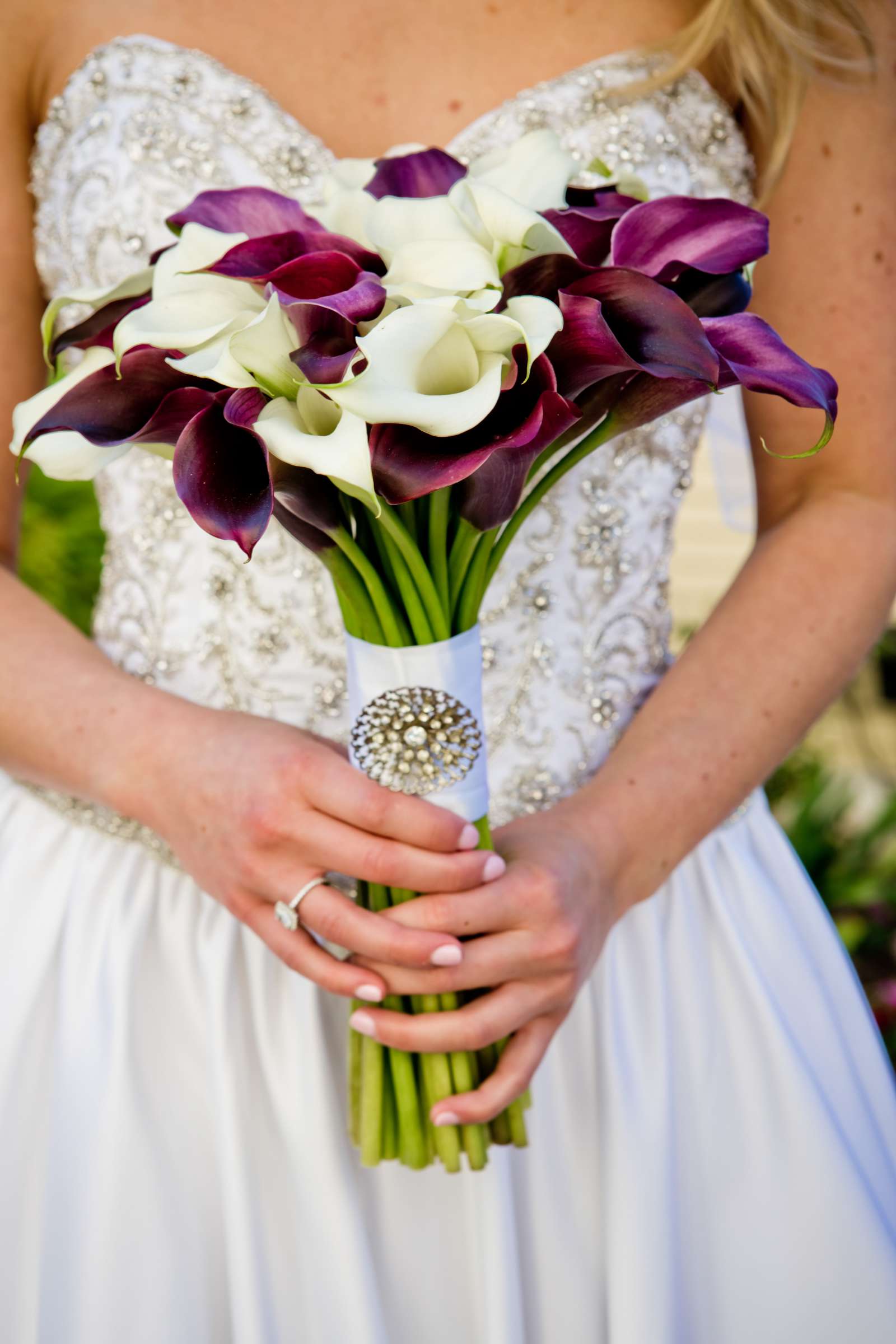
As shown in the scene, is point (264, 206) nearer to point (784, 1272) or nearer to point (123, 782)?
point (123, 782)

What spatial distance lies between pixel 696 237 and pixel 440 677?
0.38 metres

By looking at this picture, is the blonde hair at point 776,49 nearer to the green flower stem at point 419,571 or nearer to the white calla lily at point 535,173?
the white calla lily at point 535,173

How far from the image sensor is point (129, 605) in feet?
4.20

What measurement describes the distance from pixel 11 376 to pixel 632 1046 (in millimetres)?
984

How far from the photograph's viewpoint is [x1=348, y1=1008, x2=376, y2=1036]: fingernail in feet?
2.98

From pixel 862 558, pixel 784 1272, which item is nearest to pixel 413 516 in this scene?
pixel 862 558

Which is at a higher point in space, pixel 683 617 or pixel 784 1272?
pixel 784 1272

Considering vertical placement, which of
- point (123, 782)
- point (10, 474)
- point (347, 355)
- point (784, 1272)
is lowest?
point (784, 1272)

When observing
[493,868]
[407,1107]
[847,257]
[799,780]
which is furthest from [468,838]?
[799,780]

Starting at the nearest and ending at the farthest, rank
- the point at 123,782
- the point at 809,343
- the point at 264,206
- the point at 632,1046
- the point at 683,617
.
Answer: the point at 264,206, the point at 123,782, the point at 632,1046, the point at 809,343, the point at 683,617

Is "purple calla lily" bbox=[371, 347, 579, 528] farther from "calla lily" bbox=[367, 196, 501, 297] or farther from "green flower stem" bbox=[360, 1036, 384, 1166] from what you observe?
"green flower stem" bbox=[360, 1036, 384, 1166]

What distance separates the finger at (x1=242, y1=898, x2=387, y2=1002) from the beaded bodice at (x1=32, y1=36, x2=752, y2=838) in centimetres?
30

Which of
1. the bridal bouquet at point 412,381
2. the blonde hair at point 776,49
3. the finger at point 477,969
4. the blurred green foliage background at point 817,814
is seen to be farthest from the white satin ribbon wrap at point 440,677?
the blurred green foliage background at point 817,814

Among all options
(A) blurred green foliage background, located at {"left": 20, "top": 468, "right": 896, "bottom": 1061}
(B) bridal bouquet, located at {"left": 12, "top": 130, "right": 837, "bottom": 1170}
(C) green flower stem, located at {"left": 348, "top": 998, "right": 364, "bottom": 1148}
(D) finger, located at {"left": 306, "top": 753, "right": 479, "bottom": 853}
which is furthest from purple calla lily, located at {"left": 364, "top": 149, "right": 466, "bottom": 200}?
(A) blurred green foliage background, located at {"left": 20, "top": 468, "right": 896, "bottom": 1061}
